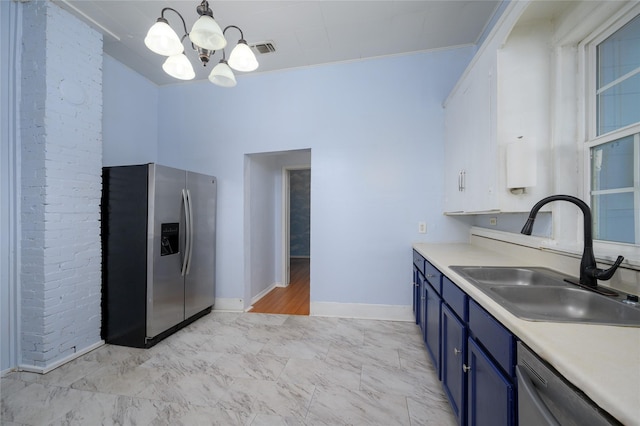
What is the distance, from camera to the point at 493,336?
0.95 m

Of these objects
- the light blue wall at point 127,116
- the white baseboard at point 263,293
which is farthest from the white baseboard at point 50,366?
the light blue wall at point 127,116

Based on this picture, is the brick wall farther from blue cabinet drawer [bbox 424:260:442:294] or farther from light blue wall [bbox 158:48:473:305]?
blue cabinet drawer [bbox 424:260:442:294]

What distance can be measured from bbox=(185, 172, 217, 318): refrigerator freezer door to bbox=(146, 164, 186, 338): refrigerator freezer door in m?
0.13

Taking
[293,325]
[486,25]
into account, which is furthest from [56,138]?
[486,25]

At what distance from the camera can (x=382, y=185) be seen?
2828 millimetres

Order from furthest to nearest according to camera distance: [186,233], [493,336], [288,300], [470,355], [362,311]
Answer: [288,300] → [362,311] → [186,233] → [470,355] → [493,336]

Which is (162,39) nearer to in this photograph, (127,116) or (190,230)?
(190,230)

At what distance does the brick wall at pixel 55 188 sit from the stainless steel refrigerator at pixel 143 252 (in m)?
0.15

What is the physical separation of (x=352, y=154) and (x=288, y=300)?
2279 millimetres

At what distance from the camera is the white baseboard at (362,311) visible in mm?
2787

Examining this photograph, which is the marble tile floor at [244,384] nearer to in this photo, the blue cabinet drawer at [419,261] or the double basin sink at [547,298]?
the blue cabinet drawer at [419,261]

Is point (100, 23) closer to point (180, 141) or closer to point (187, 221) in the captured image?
point (180, 141)

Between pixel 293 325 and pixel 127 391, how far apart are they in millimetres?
1478

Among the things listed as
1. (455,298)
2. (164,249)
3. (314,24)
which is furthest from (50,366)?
(314,24)
